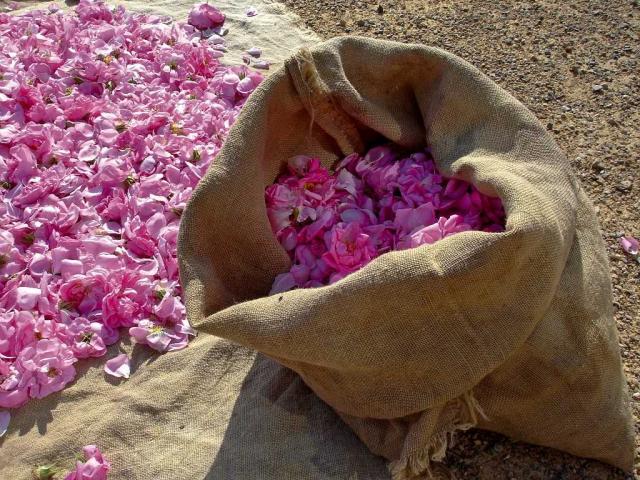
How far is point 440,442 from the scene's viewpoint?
5.17ft

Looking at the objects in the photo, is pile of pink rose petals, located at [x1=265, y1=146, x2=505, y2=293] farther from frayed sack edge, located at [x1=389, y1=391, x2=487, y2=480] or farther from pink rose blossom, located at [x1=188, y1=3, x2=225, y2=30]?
pink rose blossom, located at [x1=188, y1=3, x2=225, y2=30]

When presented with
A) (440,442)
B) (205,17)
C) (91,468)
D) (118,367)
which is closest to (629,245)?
(440,442)

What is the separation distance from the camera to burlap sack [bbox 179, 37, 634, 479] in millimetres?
1442

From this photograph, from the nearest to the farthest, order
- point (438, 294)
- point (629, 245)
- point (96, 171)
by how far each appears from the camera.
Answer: point (438, 294) < point (629, 245) < point (96, 171)

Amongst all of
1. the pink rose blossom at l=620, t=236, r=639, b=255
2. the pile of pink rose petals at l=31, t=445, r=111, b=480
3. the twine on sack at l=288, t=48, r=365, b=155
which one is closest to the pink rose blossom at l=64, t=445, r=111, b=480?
the pile of pink rose petals at l=31, t=445, r=111, b=480

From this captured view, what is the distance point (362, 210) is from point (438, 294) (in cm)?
63

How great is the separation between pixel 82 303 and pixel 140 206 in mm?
415

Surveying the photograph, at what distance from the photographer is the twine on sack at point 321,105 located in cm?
191

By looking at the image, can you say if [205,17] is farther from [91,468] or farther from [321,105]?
[91,468]

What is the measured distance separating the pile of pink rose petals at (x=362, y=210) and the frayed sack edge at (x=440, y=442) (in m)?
0.43

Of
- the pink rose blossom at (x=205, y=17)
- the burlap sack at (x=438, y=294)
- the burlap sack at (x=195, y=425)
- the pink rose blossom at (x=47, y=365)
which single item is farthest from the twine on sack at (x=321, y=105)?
the pink rose blossom at (x=205, y=17)

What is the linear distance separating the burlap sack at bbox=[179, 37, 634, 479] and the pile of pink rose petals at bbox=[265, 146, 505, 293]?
9cm

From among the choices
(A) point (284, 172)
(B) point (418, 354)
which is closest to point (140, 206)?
(A) point (284, 172)

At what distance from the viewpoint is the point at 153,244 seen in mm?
2234
